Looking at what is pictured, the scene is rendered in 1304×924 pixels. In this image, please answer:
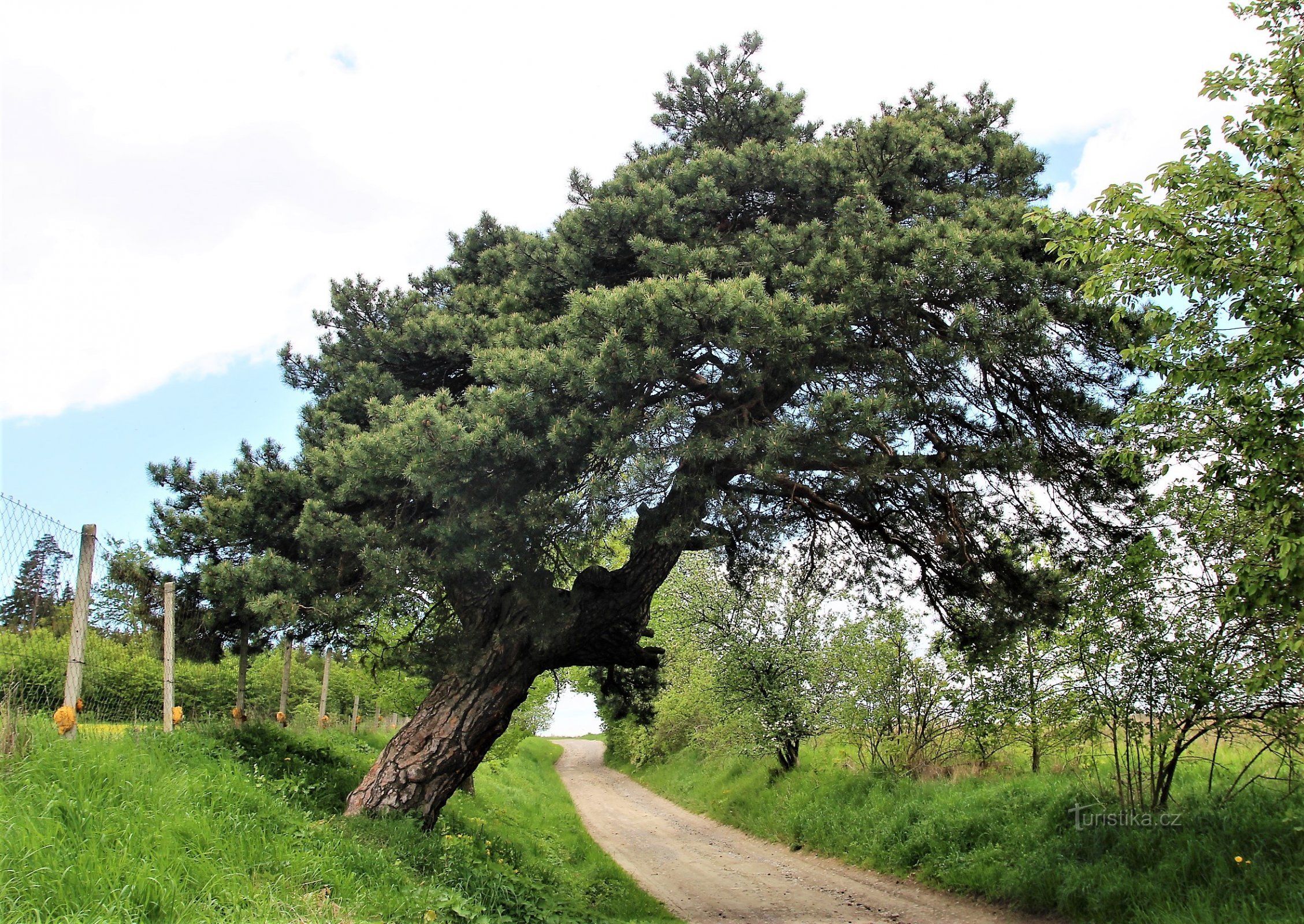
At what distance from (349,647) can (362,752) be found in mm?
5829

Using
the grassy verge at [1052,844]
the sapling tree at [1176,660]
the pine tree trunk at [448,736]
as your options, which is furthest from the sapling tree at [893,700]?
the pine tree trunk at [448,736]

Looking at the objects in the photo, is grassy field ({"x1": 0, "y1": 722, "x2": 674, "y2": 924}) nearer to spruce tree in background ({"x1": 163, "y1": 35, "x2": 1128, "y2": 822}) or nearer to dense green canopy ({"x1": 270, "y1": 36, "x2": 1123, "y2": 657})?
spruce tree in background ({"x1": 163, "y1": 35, "x2": 1128, "y2": 822})

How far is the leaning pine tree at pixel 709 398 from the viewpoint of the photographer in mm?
7070

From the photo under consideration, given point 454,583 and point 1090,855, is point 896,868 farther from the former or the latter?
point 454,583

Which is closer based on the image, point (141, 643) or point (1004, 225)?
point (1004, 225)

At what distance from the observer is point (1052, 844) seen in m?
9.11

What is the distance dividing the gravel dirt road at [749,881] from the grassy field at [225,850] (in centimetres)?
130

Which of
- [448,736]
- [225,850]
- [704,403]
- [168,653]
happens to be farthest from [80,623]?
[704,403]

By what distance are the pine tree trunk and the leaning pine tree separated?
1.2 inches

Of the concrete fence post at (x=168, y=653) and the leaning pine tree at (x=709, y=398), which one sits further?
the concrete fence post at (x=168, y=653)

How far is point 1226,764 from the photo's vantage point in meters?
8.48

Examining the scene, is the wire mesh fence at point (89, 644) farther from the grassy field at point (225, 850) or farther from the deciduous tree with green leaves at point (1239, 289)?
the deciduous tree with green leaves at point (1239, 289)

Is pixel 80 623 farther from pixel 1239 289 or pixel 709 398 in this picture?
pixel 1239 289

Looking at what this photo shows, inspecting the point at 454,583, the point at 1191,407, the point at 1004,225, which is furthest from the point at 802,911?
the point at 1004,225
